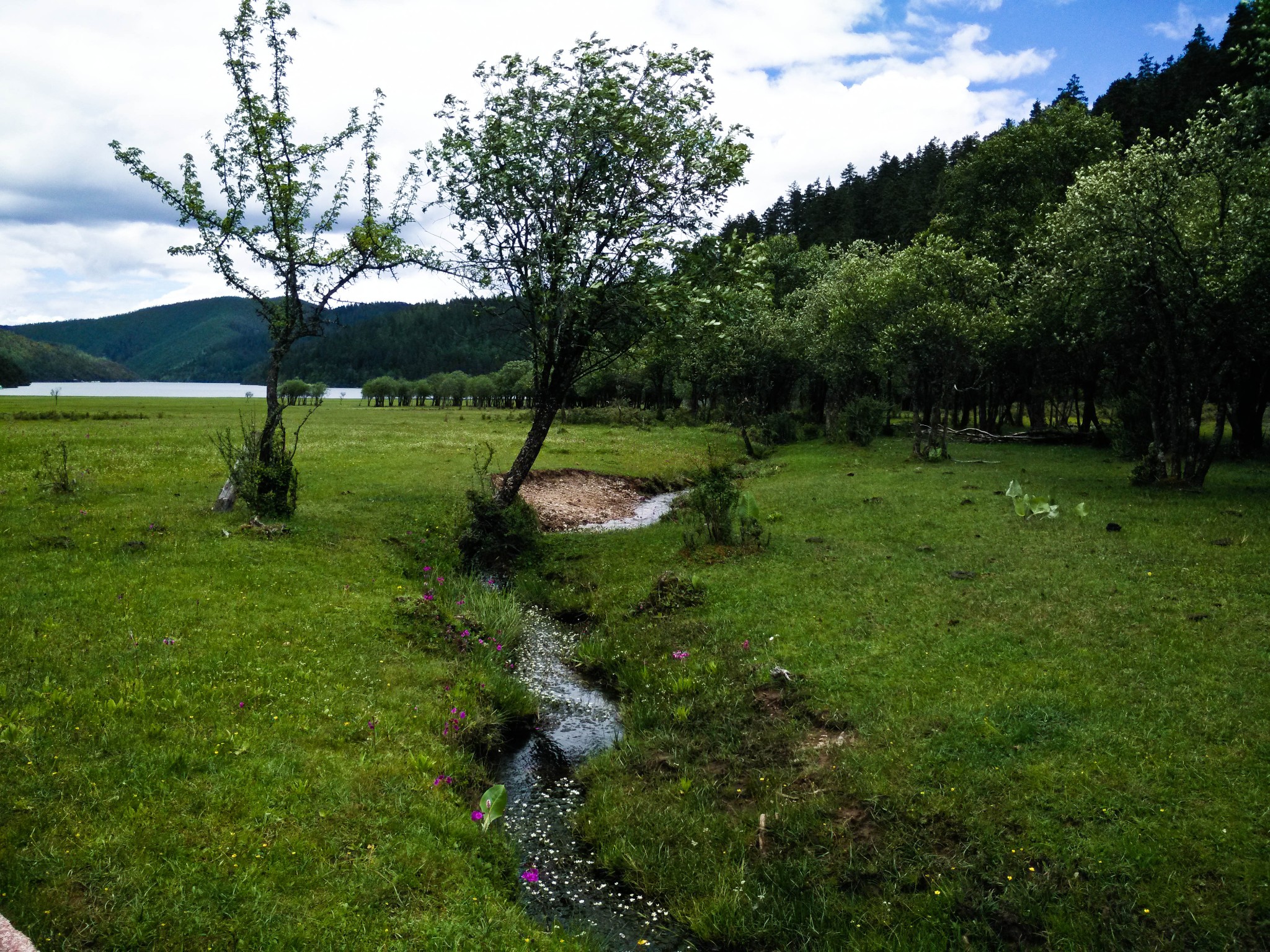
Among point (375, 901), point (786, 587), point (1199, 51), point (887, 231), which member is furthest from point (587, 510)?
point (1199, 51)

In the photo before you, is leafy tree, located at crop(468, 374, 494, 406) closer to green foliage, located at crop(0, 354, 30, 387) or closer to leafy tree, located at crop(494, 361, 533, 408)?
leafy tree, located at crop(494, 361, 533, 408)

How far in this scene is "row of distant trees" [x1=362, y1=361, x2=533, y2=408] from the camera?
507 ft

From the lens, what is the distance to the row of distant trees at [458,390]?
154m

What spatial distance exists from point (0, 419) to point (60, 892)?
200 feet

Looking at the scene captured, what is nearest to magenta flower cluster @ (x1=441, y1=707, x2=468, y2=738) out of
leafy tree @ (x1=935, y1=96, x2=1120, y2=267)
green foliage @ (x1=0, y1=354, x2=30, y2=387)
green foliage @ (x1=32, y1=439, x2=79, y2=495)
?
green foliage @ (x1=32, y1=439, x2=79, y2=495)

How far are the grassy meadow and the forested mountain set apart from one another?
162ft

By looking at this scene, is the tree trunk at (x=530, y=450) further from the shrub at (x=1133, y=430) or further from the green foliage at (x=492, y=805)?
the shrub at (x=1133, y=430)

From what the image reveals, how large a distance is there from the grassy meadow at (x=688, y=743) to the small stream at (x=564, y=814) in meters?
0.32

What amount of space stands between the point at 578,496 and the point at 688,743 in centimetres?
2293

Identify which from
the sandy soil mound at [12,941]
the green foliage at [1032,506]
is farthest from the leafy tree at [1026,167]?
the sandy soil mound at [12,941]

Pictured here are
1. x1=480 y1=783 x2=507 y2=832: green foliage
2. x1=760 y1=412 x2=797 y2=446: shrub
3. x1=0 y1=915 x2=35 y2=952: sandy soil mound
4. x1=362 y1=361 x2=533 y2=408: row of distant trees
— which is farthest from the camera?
x1=362 y1=361 x2=533 y2=408: row of distant trees

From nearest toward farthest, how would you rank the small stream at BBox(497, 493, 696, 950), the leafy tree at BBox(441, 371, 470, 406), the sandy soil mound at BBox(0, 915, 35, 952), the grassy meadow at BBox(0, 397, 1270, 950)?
the sandy soil mound at BBox(0, 915, 35, 952), the grassy meadow at BBox(0, 397, 1270, 950), the small stream at BBox(497, 493, 696, 950), the leafy tree at BBox(441, 371, 470, 406)

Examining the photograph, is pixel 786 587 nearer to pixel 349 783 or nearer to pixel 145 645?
pixel 349 783

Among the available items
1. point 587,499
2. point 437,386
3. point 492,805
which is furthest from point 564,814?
point 437,386
